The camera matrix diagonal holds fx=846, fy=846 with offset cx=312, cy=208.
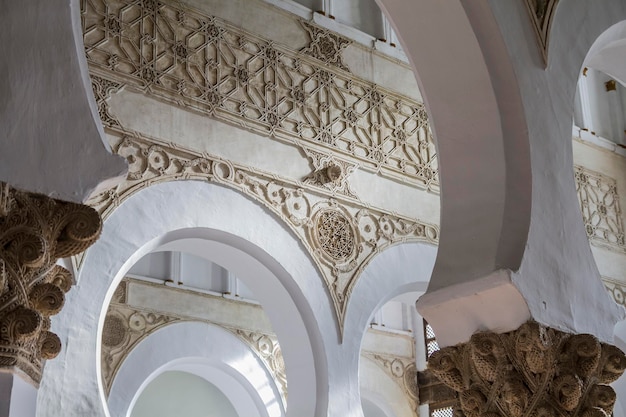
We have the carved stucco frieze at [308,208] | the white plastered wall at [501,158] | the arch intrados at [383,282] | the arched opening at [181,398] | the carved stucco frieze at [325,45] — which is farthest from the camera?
the arched opening at [181,398]

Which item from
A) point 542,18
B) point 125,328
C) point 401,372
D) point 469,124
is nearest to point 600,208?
point 401,372

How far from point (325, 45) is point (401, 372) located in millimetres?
4210

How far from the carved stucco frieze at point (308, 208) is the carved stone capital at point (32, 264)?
265 centimetres

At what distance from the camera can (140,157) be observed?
4.96m

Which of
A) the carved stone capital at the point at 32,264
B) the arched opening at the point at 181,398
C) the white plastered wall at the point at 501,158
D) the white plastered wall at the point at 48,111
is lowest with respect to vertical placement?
the carved stone capital at the point at 32,264

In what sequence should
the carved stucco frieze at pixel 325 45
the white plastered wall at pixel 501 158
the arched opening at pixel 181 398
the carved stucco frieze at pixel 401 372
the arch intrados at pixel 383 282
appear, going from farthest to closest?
the arched opening at pixel 181 398 → the carved stucco frieze at pixel 401 372 → the carved stucco frieze at pixel 325 45 → the arch intrados at pixel 383 282 → the white plastered wall at pixel 501 158

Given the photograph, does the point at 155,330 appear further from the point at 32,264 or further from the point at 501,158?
the point at 32,264

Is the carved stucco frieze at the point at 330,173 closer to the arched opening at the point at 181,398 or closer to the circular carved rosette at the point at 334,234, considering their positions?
the circular carved rosette at the point at 334,234

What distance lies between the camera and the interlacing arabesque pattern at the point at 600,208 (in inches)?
300

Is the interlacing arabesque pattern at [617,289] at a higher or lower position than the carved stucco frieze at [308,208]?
higher

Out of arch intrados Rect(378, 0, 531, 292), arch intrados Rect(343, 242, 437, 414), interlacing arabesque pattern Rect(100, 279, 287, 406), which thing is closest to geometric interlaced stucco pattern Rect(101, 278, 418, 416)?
interlacing arabesque pattern Rect(100, 279, 287, 406)

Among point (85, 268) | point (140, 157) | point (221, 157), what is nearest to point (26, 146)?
point (85, 268)

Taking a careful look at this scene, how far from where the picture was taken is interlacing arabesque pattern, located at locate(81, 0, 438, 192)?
5125 millimetres

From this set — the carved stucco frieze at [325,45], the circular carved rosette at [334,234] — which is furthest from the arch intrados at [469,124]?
the carved stucco frieze at [325,45]
